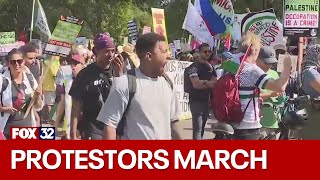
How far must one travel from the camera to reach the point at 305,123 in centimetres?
752

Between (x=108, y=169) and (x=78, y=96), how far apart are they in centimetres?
244

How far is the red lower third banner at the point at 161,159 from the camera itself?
15.4 ft

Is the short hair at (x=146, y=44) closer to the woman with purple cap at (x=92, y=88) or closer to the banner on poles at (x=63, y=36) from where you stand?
the woman with purple cap at (x=92, y=88)

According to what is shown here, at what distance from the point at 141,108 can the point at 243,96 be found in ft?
6.52

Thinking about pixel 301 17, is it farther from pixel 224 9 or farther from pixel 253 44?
pixel 224 9

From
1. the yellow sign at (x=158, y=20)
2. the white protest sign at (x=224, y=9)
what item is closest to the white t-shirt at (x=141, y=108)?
the white protest sign at (x=224, y=9)

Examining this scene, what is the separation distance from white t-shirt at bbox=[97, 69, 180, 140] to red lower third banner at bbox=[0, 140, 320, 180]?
0.67 meters

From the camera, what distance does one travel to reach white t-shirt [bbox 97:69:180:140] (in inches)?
213

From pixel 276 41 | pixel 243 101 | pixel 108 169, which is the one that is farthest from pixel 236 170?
pixel 276 41

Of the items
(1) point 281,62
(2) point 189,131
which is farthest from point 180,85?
(1) point 281,62

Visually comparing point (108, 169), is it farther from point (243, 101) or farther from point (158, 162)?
point (243, 101)

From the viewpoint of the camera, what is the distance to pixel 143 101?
542 cm

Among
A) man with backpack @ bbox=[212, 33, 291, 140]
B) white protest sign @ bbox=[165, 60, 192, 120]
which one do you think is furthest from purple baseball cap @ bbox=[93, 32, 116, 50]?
white protest sign @ bbox=[165, 60, 192, 120]

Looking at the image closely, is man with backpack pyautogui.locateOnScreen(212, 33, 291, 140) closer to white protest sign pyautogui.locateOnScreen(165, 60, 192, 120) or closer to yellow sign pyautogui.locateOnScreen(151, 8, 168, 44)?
yellow sign pyautogui.locateOnScreen(151, 8, 168, 44)
